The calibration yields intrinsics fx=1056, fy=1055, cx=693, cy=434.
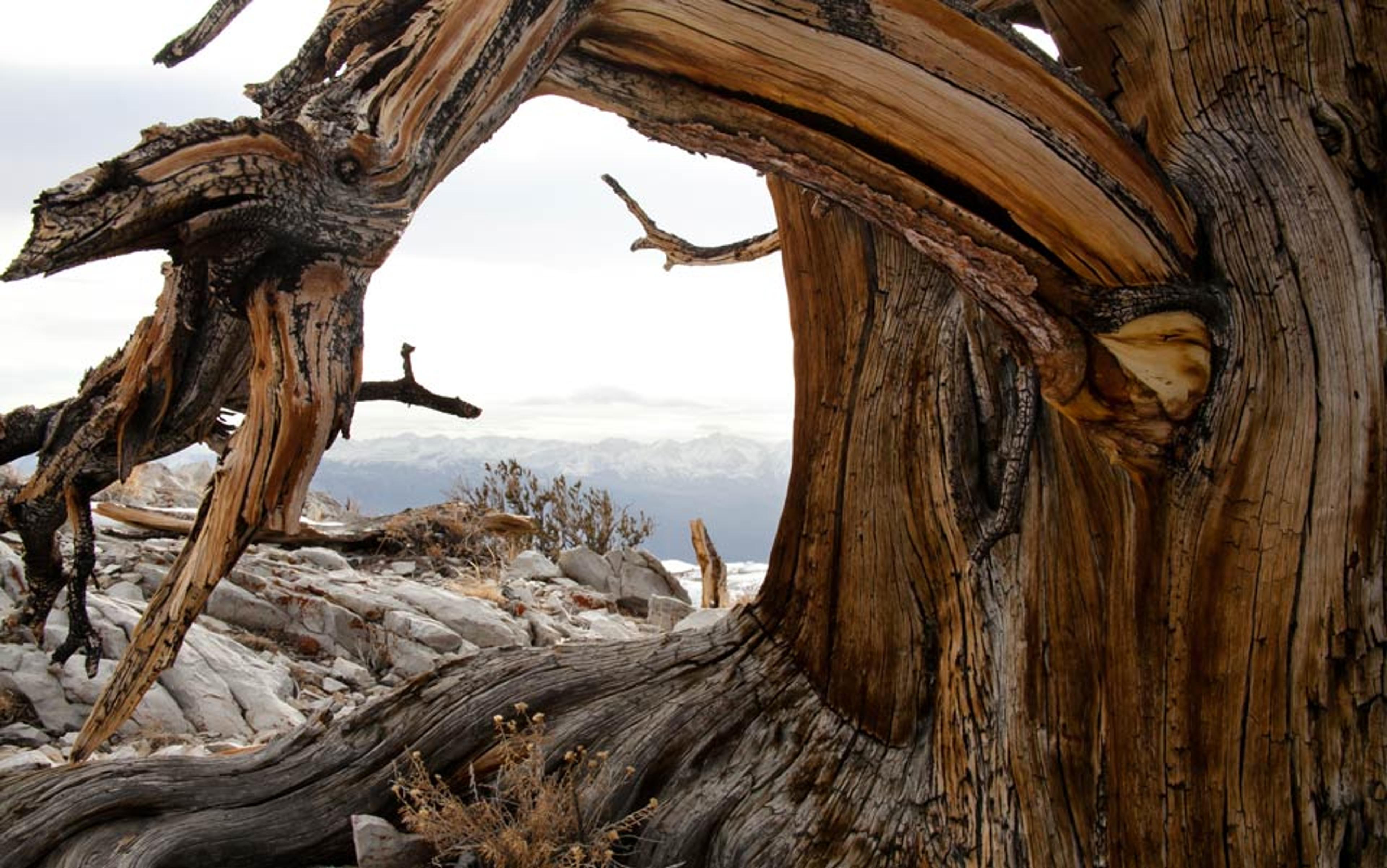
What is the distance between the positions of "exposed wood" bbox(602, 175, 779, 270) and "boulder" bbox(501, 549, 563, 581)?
3.90 metres

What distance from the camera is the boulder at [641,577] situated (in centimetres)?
938

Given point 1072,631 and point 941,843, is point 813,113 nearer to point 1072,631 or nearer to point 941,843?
point 1072,631

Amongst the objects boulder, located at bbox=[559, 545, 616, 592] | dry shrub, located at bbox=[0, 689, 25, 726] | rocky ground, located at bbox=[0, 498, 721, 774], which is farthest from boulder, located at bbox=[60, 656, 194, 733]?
boulder, located at bbox=[559, 545, 616, 592]

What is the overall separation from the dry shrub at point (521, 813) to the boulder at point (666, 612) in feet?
15.7

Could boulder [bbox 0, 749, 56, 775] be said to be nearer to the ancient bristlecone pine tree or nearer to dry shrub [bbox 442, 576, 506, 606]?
the ancient bristlecone pine tree

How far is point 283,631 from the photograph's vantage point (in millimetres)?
6332

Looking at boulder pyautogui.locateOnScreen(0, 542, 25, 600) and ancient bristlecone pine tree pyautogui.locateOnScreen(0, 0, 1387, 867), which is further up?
ancient bristlecone pine tree pyautogui.locateOnScreen(0, 0, 1387, 867)

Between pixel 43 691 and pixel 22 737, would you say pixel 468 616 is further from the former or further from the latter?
pixel 22 737

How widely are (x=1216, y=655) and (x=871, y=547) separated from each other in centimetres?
116

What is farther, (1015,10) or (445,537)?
(445,537)

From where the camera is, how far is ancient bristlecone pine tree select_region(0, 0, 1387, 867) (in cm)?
210

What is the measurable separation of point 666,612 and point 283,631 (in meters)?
3.10

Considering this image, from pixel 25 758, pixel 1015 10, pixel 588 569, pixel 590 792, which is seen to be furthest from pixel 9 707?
pixel 588 569

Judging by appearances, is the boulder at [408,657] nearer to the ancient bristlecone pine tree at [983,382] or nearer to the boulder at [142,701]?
the boulder at [142,701]
